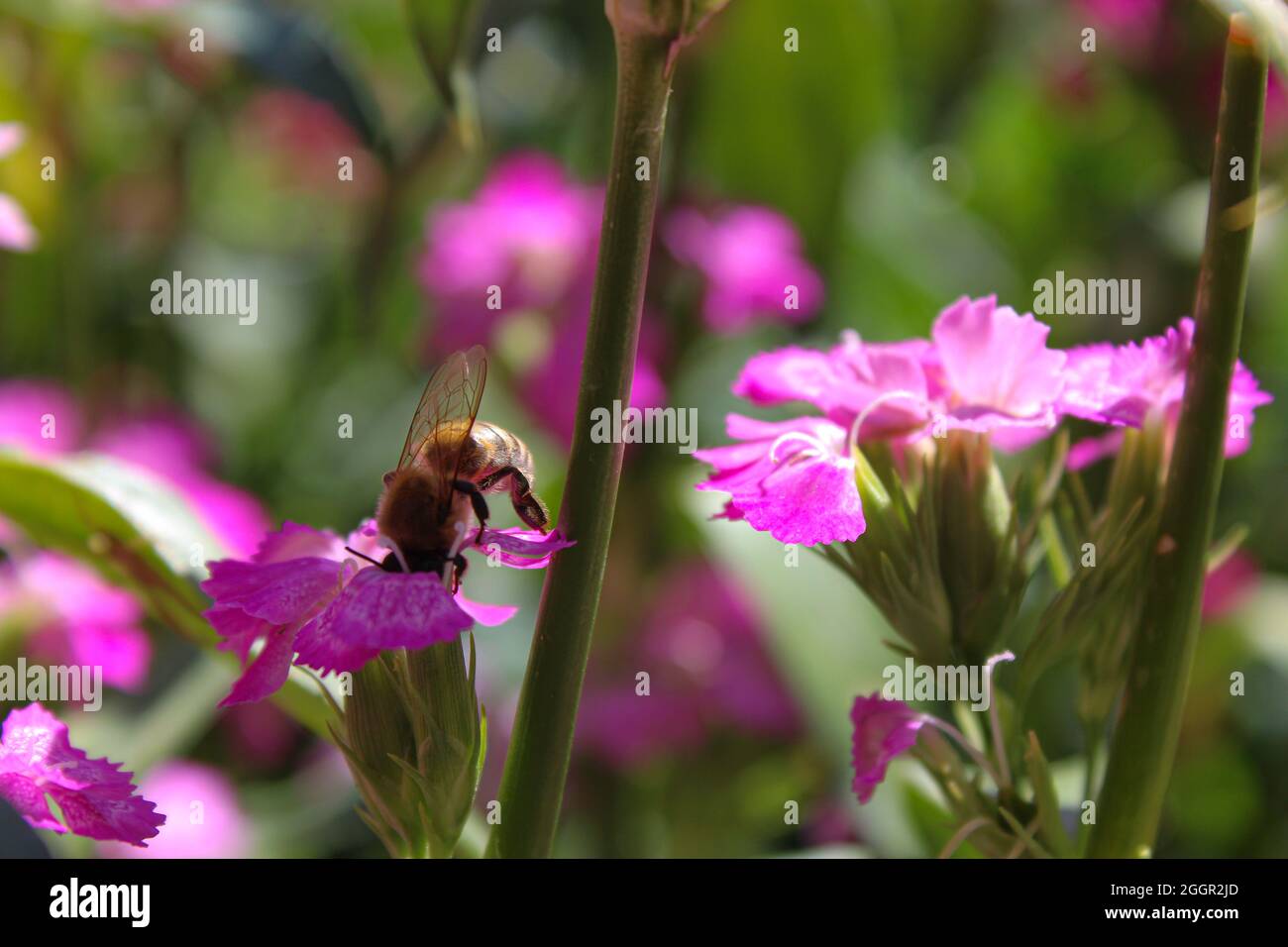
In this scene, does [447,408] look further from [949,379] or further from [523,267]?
[523,267]

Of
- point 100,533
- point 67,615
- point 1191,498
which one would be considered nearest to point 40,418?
point 67,615

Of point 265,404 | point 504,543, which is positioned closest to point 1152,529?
point 504,543

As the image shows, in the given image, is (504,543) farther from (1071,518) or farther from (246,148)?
(246,148)

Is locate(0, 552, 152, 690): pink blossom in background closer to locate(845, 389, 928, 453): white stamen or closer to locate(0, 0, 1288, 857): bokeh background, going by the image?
locate(0, 0, 1288, 857): bokeh background

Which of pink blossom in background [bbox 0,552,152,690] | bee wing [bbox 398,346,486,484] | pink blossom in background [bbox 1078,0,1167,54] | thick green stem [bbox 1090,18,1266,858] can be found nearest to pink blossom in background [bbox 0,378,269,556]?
pink blossom in background [bbox 0,552,152,690]

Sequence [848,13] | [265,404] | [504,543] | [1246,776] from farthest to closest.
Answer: [265,404], [848,13], [1246,776], [504,543]

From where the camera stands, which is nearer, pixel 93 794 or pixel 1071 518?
pixel 93 794
